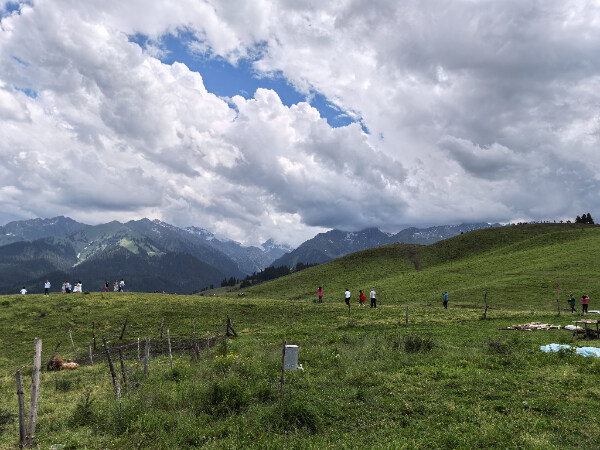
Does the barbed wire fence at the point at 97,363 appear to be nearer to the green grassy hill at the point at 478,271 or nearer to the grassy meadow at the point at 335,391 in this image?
the grassy meadow at the point at 335,391

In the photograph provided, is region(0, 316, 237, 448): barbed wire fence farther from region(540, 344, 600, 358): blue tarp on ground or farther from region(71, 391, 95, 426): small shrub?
region(540, 344, 600, 358): blue tarp on ground

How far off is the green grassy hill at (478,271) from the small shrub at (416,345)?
3641 cm

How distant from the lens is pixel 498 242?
4719 inches

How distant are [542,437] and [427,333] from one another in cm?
2025

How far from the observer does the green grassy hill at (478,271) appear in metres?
59.2

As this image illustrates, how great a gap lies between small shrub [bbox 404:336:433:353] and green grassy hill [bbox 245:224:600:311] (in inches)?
1433

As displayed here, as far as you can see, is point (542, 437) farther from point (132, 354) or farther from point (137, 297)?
point (137, 297)

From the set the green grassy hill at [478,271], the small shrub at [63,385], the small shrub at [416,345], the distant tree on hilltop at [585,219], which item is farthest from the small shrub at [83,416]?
the distant tree on hilltop at [585,219]

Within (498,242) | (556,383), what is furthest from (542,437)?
(498,242)

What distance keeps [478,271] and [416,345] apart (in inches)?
2813

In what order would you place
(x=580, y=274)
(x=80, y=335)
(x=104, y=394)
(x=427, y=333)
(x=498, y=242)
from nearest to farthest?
1. (x=104, y=394)
2. (x=427, y=333)
3. (x=80, y=335)
4. (x=580, y=274)
5. (x=498, y=242)

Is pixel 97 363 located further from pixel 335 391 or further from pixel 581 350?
pixel 581 350

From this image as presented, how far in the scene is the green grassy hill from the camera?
194 ft

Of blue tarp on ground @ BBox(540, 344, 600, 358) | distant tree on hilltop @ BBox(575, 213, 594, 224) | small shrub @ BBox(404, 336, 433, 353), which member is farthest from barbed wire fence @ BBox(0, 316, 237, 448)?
distant tree on hilltop @ BBox(575, 213, 594, 224)
